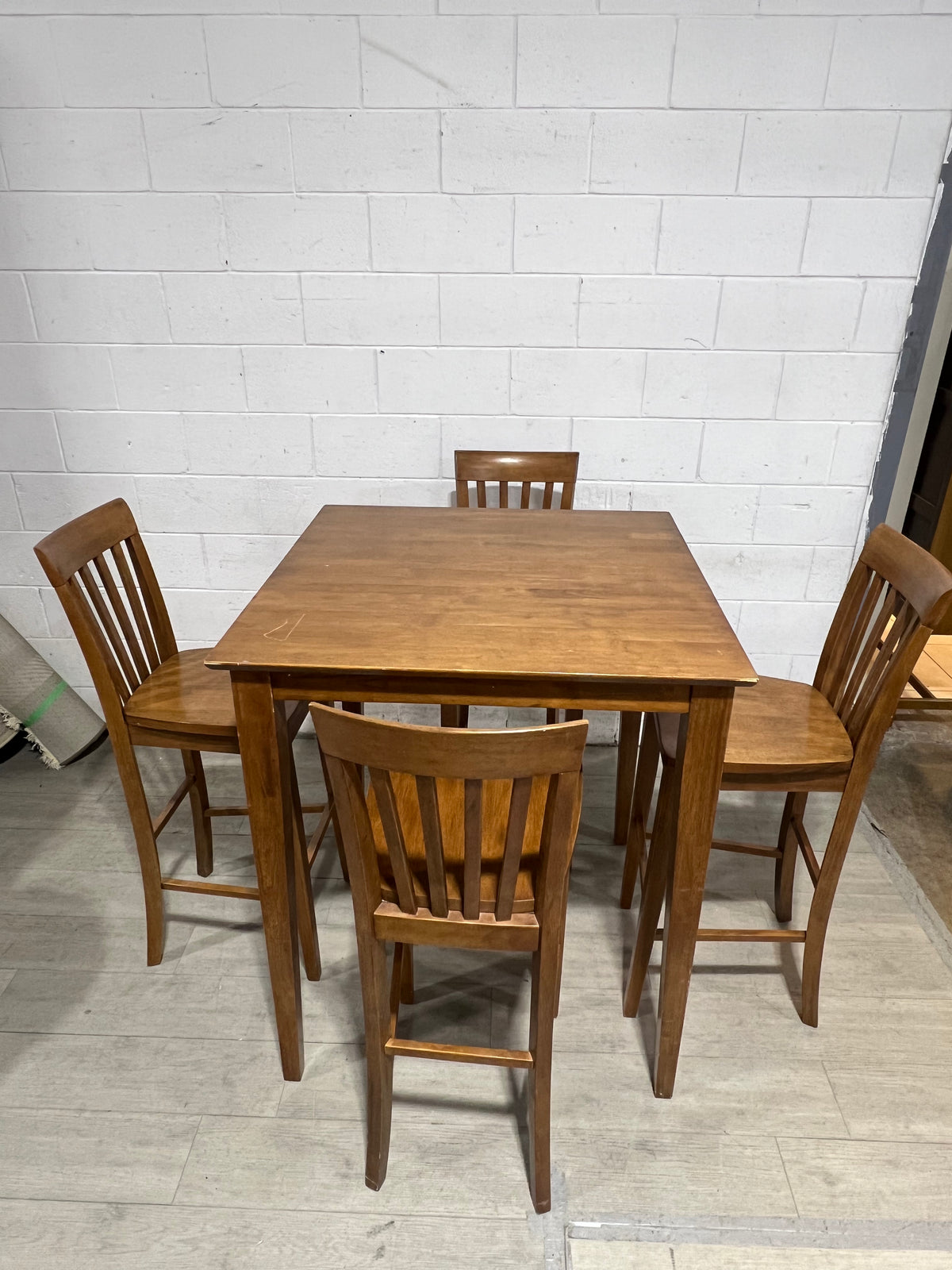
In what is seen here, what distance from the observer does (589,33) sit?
6.68 ft

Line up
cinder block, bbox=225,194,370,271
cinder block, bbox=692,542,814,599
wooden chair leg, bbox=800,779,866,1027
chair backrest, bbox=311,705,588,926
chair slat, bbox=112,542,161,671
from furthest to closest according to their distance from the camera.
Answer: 1. cinder block, bbox=692,542,814,599
2. cinder block, bbox=225,194,370,271
3. chair slat, bbox=112,542,161,671
4. wooden chair leg, bbox=800,779,866,1027
5. chair backrest, bbox=311,705,588,926

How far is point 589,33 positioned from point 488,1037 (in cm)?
237

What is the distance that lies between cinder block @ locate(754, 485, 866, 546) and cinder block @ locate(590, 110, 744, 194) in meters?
0.85

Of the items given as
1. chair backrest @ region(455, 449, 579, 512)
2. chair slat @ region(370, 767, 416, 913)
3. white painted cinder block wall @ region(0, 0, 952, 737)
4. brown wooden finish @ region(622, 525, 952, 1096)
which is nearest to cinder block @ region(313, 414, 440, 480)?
white painted cinder block wall @ region(0, 0, 952, 737)

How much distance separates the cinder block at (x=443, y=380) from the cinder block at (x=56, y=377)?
0.83m

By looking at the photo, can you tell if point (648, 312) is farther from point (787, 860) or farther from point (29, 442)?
point (29, 442)

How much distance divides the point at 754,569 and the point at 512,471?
0.85 metres

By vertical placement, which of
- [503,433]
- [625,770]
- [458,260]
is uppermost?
[458,260]

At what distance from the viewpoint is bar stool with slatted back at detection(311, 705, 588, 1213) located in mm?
1082

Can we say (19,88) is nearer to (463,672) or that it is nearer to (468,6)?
(468,6)

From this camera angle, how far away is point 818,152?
212cm

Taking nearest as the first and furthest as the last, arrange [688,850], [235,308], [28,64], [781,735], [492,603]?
[688,850], [492,603], [781,735], [28,64], [235,308]

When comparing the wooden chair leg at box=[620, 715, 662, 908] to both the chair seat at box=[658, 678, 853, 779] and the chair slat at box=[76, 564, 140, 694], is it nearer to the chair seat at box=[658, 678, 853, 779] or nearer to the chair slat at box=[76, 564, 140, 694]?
the chair seat at box=[658, 678, 853, 779]

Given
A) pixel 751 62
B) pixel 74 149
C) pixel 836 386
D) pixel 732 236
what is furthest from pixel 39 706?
pixel 751 62
